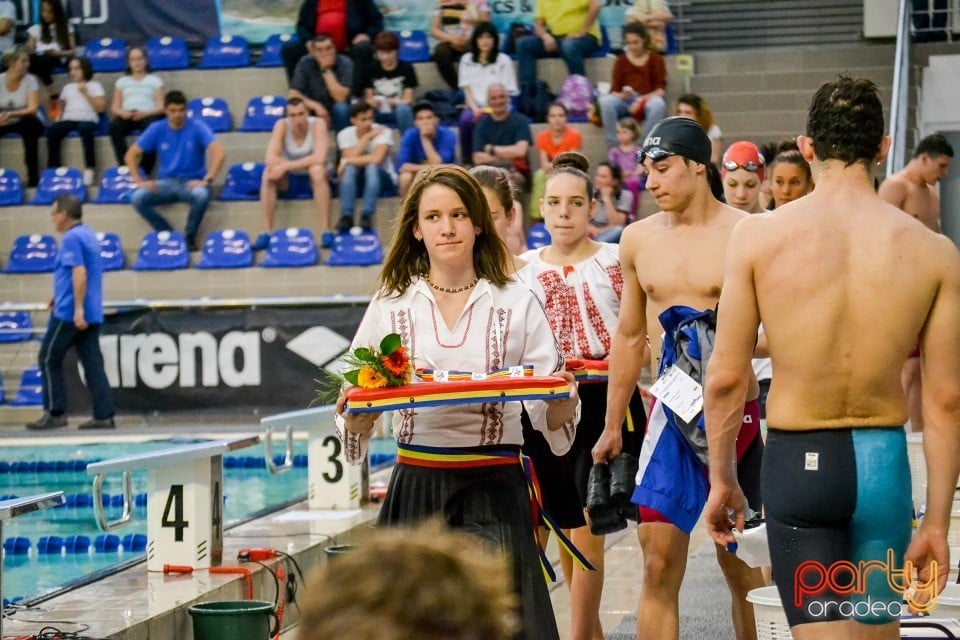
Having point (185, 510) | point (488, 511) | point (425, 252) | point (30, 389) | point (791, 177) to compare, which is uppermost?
point (791, 177)

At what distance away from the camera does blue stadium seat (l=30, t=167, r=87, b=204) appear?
55.8ft

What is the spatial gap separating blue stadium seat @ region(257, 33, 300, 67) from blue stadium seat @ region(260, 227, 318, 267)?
11.0ft

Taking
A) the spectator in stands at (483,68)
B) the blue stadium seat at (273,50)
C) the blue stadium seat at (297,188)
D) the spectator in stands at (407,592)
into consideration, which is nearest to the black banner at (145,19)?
the blue stadium seat at (273,50)

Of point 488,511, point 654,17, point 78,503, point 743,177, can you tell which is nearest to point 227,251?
point 654,17

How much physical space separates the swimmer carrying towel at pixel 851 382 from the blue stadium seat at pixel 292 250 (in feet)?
41.8

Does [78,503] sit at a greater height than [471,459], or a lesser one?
lesser

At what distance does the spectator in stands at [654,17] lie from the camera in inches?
650

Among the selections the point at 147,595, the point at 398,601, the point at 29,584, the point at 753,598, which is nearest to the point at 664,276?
the point at 753,598

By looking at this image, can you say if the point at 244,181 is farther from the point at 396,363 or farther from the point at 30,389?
the point at 396,363

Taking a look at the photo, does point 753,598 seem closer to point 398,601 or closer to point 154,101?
point 398,601

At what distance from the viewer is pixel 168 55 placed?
61.1 feet

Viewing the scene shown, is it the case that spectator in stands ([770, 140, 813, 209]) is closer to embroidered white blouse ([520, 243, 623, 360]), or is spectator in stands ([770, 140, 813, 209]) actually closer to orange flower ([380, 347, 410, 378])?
embroidered white blouse ([520, 243, 623, 360])

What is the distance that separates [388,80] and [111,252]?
145 inches

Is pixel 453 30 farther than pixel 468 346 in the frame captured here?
Yes
